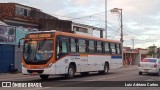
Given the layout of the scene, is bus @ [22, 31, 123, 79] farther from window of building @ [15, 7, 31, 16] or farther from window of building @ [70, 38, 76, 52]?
window of building @ [15, 7, 31, 16]

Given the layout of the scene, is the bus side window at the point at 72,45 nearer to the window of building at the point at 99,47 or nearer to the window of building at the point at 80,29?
the window of building at the point at 99,47

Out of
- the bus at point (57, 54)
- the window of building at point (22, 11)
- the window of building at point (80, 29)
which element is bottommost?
the bus at point (57, 54)

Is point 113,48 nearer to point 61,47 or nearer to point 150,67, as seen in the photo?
point 150,67

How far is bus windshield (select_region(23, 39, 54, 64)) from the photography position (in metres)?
21.5

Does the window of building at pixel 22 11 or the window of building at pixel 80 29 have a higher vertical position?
the window of building at pixel 22 11

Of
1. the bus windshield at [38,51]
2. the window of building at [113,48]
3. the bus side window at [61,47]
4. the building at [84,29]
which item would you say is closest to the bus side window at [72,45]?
the bus side window at [61,47]

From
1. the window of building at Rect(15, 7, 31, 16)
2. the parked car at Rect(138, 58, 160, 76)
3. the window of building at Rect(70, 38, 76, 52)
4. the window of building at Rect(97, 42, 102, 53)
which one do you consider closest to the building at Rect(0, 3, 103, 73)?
the window of building at Rect(15, 7, 31, 16)

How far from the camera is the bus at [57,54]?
70.4ft

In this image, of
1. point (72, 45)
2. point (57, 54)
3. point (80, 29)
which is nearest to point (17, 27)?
point (72, 45)

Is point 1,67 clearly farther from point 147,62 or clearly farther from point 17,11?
point 17,11

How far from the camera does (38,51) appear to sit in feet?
71.2

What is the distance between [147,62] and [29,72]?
11743mm

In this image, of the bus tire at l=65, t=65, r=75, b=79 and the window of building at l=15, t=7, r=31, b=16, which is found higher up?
the window of building at l=15, t=7, r=31, b=16

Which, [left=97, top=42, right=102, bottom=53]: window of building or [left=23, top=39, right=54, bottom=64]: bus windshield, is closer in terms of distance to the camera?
[left=23, top=39, right=54, bottom=64]: bus windshield
